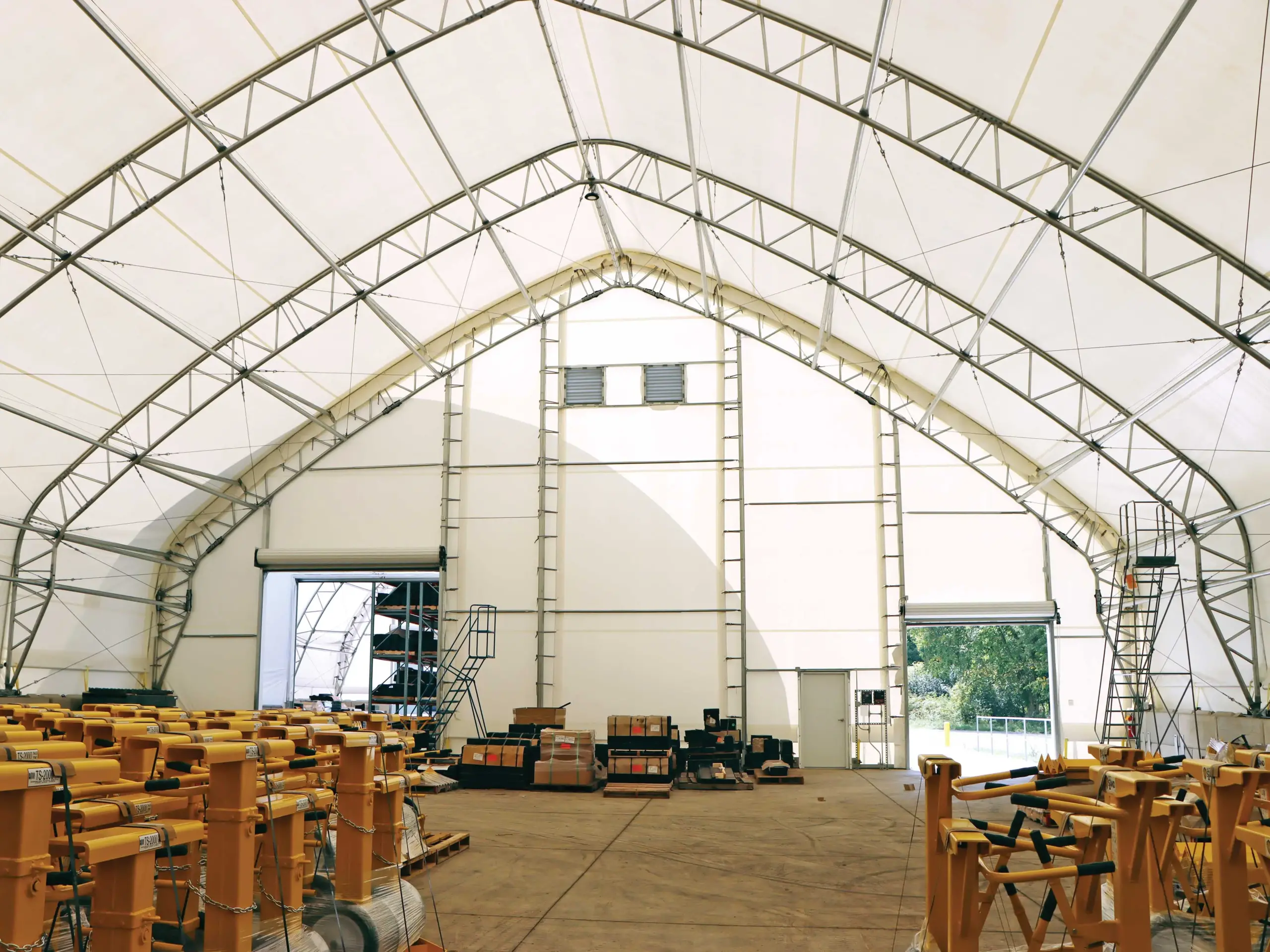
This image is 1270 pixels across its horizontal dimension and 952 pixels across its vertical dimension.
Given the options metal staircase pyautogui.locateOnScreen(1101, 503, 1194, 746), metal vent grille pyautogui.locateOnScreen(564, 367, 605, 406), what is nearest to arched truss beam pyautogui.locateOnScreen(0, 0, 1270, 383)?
metal staircase pyautogui.locateOnScreen(1101, 503, 1194, 746)

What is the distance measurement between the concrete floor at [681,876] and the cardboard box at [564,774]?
177cm

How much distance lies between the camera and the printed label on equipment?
293 cm

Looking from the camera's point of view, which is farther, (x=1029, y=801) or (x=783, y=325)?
(x=783, y=325)

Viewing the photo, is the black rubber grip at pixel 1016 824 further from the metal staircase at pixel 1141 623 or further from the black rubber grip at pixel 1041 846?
the metal staircase at pixel 1141 623

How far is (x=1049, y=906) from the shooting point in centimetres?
460

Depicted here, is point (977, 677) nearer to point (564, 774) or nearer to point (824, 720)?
point (824, 720)

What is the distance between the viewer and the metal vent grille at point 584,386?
22.7 metres

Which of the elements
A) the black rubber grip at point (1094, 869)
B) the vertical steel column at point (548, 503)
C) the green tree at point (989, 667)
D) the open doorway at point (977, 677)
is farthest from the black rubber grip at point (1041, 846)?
the green tree at point (989, 667)

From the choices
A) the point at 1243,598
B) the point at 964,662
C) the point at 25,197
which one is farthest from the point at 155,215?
the point at 964,662

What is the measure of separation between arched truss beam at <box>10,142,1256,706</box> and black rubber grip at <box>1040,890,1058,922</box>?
12.7m

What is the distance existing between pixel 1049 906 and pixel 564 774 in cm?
1337

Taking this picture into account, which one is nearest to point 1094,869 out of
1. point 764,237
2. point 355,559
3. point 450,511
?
point 764,237

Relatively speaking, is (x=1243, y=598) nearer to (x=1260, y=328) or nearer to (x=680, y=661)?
(x=1260, y=328)

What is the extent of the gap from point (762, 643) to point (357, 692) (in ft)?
57.5
